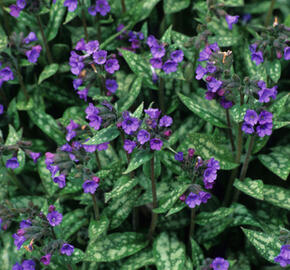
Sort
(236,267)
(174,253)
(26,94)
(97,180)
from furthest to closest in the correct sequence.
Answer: (26,94) → (236,267) → (174,253) → (97,180)

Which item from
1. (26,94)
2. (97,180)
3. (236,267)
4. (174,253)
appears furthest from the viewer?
(26,94)

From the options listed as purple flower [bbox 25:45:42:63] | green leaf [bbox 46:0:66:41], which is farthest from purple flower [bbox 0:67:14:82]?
green leaf [bbox 46:0:66:41]

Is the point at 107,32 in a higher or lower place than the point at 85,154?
higher

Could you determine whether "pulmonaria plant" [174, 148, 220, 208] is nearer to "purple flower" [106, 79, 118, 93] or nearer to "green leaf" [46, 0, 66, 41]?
"purple flower" [106, 79, 118, 93]

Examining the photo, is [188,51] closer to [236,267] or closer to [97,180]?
[97,180]

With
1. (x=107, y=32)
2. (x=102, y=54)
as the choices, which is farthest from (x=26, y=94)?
(x=102, y=54)

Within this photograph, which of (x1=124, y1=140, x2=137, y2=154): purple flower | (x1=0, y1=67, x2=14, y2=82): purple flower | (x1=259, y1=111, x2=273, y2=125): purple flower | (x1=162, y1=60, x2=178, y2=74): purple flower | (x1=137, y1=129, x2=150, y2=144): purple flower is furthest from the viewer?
(x1=0, y1=67, x2=14, y2=82): purple flower

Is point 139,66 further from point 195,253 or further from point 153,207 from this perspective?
point 195,253

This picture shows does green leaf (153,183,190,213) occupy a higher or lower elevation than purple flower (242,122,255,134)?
lower
